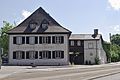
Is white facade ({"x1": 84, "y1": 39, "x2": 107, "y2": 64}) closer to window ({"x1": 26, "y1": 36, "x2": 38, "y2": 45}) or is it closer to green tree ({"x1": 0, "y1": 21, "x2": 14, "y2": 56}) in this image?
window ({"x1": 26, "y1": 36, "x2": 38, "y2": 45})

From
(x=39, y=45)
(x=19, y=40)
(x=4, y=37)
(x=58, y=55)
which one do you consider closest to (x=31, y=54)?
(x=39, y=45)

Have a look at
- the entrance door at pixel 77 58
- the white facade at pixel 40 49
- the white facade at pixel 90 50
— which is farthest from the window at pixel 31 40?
the white facade at pixel 90 50

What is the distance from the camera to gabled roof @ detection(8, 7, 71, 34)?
2822 inches

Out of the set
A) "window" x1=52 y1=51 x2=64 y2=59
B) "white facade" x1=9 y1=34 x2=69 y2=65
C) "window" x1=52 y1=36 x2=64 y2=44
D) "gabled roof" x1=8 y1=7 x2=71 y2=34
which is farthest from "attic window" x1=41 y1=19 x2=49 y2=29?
"window" x1=52 y1=51 x2=64 y2=59

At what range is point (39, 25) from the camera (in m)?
72.6

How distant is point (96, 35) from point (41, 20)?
58.2 feet

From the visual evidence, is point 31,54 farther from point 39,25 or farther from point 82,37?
point 82,37

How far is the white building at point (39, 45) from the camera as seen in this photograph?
70.9m

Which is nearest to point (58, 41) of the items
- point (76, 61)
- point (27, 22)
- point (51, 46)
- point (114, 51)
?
point (51, 46)

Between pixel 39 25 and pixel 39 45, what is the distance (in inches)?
162

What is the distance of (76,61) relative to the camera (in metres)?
82.9

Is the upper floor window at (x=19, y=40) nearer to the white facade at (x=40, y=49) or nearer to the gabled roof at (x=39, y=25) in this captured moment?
the white facade at (x=40, y=49)

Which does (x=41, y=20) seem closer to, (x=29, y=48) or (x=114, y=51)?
(x=29, y=48)

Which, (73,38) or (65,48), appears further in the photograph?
(73,38)
